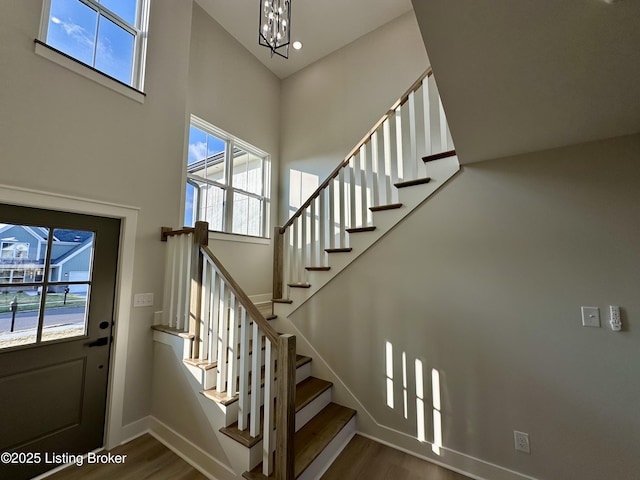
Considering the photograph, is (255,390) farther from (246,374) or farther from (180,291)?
(180,291)

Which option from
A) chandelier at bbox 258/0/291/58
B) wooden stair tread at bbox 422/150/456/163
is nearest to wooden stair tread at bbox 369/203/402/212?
wooden stair tread at bbox 422/150/456/163

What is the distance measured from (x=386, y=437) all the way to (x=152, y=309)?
2.52 metres

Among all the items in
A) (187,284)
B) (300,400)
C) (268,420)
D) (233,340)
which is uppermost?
(187,284)

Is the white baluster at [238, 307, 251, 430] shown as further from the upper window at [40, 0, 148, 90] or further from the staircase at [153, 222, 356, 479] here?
the upper window at [40, 0, 148, 90]

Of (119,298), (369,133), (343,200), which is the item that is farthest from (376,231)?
(119,298)

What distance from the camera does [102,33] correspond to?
2406mm

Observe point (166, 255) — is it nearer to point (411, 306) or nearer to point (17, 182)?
point (17, 182)

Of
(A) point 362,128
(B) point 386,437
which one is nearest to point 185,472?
(B) point 386,437

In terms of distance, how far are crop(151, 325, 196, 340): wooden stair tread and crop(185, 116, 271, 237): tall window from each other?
55.4 inches

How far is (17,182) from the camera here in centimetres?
183

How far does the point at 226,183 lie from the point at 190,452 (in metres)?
3.19

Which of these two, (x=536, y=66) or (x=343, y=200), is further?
(x=343, y=200)

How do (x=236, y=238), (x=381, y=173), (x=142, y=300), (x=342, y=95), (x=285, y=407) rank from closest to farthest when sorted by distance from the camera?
(x=285, y=407) < (x=142, y=300) < (x=381, y=173) < (x=236, y=238) < (x=342, y=95)

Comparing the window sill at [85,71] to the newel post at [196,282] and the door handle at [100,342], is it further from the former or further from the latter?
the door handle at [100,342]
